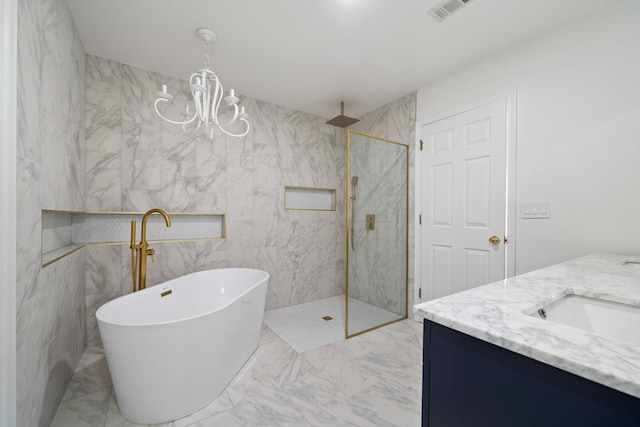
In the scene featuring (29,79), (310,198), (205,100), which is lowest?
(310,198)

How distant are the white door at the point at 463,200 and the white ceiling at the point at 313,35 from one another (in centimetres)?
56

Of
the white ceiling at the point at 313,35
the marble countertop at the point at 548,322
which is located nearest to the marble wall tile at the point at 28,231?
the white ceiling at the point at 313,35

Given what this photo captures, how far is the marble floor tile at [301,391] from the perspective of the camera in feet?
4.67

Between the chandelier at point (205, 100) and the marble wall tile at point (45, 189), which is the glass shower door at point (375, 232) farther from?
the marble wall tile at point (45, 189)

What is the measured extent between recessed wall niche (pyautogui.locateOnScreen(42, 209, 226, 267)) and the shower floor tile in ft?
3.69

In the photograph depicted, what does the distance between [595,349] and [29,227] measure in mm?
1925

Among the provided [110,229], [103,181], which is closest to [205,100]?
[103,181]

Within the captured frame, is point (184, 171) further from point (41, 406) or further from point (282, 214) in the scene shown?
point (41, 406)

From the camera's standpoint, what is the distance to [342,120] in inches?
128

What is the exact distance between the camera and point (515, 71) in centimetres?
204

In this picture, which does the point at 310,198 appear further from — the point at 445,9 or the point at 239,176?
the point at 445,9

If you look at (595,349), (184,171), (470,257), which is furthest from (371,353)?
(184,171)

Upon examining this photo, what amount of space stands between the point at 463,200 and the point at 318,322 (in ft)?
6.22

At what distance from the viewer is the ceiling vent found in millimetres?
1631
